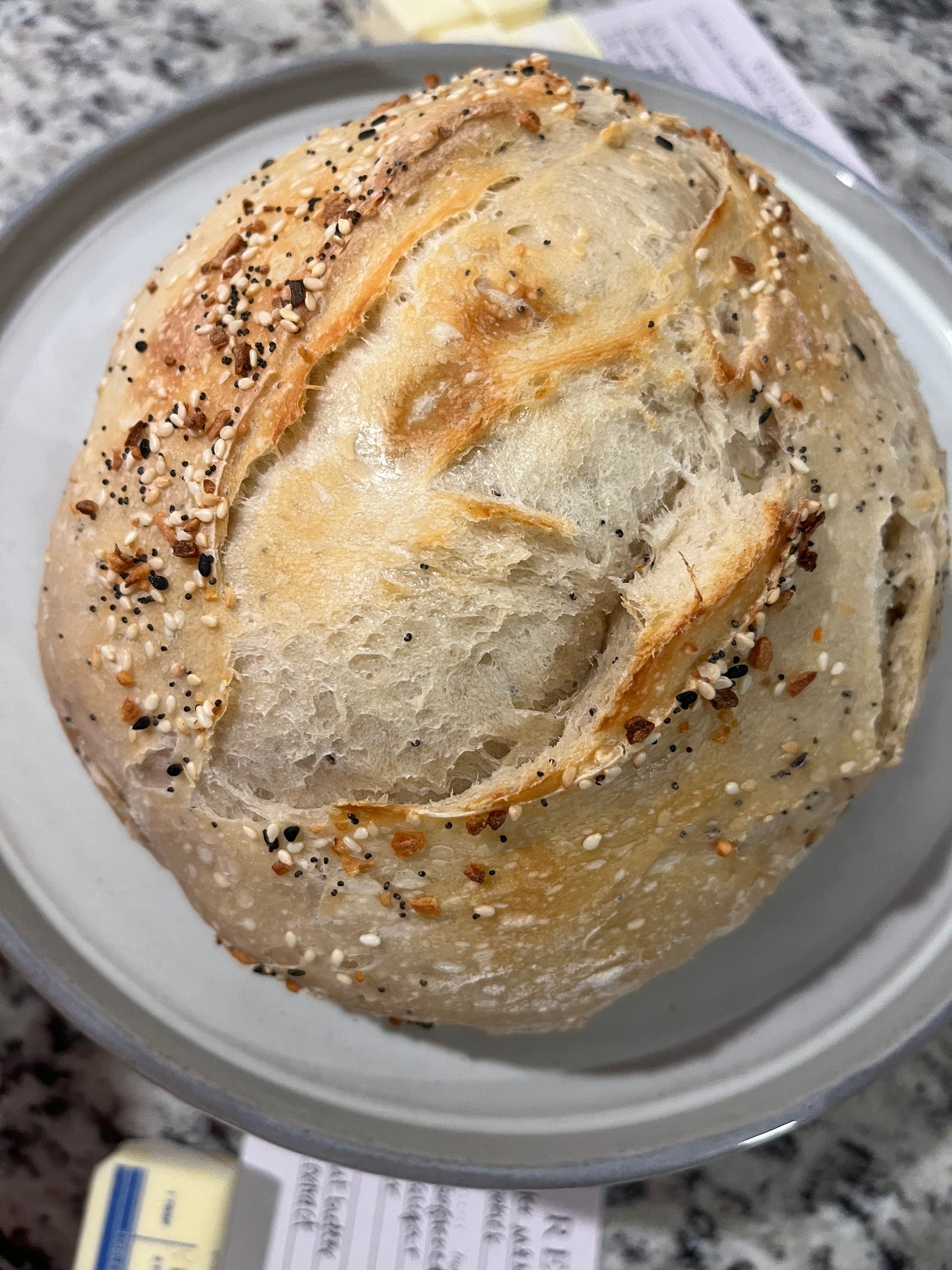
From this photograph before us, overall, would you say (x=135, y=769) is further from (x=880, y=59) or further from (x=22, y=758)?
(x=880, y=59)

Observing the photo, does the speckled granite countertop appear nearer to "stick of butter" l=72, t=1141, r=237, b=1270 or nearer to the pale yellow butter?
"stick of butter" l=72, t=1141, r=237, b=1270

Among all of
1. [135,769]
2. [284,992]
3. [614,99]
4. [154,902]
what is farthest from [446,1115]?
[614,99]

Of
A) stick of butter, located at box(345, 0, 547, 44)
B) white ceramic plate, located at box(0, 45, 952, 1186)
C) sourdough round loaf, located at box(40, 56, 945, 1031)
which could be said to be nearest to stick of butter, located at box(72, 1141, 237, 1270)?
white ceramic plate, located at box(0, 45, 952, 1186)

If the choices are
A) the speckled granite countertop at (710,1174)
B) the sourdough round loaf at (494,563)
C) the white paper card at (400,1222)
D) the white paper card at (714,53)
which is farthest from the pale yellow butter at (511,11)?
the white paper card at (400,1222)

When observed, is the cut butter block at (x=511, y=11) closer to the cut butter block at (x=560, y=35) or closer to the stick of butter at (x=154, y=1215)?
the cut butter block at (x=560, y=35)

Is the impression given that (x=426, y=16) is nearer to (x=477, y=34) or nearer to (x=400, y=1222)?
(x=477, y=34)

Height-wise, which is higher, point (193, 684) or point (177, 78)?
point (177, 78)
